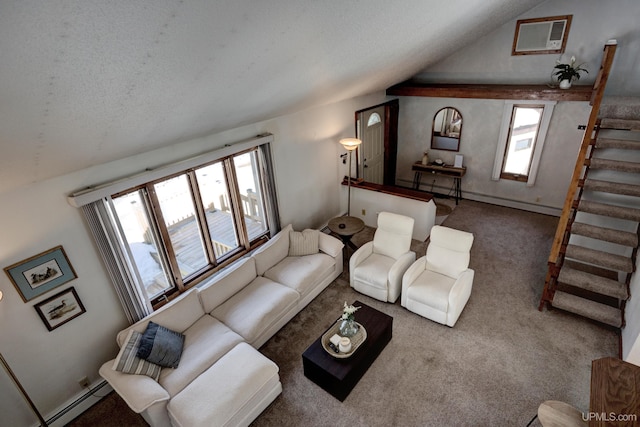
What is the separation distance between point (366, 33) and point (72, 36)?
2133mm

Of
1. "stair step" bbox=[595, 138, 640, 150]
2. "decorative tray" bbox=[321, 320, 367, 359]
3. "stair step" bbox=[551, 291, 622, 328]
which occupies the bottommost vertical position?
"stair step" bbox=[551, 291, 622, 328]

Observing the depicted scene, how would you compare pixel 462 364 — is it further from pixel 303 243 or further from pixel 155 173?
pixel 155 173

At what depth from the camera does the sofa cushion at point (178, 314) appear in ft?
11.3

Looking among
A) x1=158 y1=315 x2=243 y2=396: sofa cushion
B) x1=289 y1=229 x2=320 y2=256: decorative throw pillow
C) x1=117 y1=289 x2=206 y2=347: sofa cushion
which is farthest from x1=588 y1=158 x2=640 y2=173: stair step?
x1=117 y1=289 x2=206 y2=347: sofa cushion

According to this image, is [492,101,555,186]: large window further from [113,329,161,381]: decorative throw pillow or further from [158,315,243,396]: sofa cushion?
[113,329,161,381]: decorative throw pillow

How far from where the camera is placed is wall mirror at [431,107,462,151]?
22.8 feet

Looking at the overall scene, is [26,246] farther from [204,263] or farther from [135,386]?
[204,263]

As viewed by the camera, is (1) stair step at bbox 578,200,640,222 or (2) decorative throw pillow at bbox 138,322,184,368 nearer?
(2) decorative throw pillow at bbox 138,322,184,368

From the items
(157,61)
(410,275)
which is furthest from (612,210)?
(157,61)

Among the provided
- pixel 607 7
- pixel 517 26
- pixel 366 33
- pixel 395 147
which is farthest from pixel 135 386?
pixel 607 7

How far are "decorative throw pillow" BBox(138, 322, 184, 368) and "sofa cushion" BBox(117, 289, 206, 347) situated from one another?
0.07m

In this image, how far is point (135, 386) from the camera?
115 inches

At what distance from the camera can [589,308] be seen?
3873 mm

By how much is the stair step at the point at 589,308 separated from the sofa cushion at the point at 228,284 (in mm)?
3713
